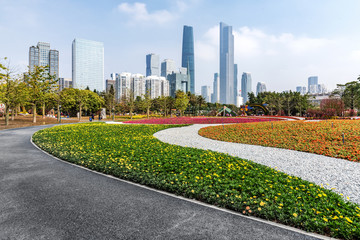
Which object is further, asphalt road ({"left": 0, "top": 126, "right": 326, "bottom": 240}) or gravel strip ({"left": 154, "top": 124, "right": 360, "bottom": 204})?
gravel strip ({"left": 154, "top": 124, "right": 360, "bottom": 204})

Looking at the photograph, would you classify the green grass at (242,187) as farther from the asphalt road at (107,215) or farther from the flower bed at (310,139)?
the flower bed at (310,139)

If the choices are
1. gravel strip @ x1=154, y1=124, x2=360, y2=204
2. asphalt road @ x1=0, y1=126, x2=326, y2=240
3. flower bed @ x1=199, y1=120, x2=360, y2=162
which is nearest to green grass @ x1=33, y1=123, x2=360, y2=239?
asphalt road @ x1=0, y1=126, x2=326, y2=240

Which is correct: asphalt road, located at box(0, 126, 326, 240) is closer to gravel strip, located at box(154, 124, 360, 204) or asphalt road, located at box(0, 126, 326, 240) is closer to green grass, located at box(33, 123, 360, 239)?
green grass, located at box(33, 123, 360, 239)

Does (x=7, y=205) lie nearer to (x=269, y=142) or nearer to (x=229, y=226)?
(x=229, y=226)

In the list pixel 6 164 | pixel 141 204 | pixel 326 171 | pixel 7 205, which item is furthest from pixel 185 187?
pixel 6 164

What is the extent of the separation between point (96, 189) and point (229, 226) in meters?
3.56

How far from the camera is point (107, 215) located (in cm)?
380

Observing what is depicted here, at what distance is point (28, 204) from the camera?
4270 mm

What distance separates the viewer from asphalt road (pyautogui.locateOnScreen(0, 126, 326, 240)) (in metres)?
3.24

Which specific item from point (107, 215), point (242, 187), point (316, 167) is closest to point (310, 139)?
point (316, 167)

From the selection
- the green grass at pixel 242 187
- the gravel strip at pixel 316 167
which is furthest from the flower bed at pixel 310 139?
the green grass at pixel 242 187

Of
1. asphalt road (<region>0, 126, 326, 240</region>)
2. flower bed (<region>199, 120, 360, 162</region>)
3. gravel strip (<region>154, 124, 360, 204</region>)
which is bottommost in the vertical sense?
asphalt road (<region>0, 126, 326, 240</region>)

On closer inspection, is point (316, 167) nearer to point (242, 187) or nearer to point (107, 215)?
point (242, 187)

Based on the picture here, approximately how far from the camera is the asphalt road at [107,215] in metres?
3.24
